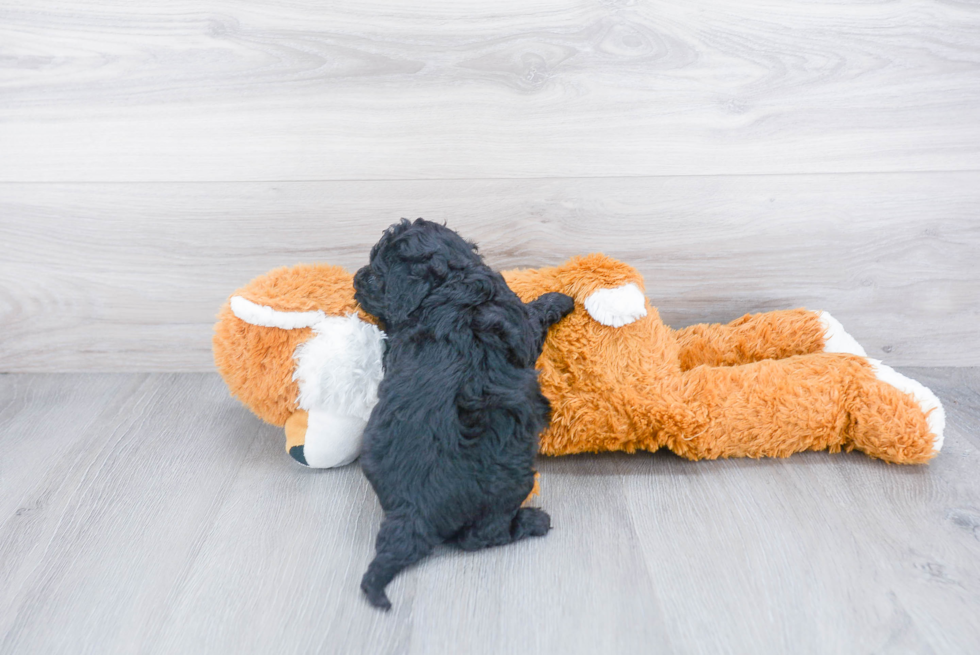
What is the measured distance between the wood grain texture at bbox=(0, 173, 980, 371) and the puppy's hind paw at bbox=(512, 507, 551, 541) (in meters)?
0.44

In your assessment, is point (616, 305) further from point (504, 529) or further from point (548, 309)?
point (504, 529)

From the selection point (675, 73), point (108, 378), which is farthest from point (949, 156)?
point (108, 378)

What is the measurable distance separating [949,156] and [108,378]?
1446 mm

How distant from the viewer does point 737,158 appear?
1.01 m

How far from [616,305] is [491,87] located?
1.29 feet

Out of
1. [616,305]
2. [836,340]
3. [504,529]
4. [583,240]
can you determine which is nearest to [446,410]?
[504,529]

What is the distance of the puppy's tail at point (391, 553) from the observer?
2.21ft

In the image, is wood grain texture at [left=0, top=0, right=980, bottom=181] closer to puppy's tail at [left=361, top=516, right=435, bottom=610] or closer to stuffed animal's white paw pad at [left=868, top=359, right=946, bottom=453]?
stuffed animal's white paw pad at [left=868, top=359, right=946, bottom=453]

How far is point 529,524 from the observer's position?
0.75 metres

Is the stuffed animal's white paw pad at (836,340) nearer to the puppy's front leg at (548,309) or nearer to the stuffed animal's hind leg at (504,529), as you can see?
the puppy's front leg at (548,309)

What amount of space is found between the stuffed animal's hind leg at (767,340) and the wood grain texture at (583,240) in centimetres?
10

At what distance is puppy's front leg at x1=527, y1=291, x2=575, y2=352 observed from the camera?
83 cm

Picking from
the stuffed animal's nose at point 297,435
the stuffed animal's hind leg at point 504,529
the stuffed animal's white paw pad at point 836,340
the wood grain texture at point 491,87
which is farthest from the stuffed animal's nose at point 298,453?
the stuffed animal's white paw pad at point 836,340

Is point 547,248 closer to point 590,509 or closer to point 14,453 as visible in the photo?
point 590,509
